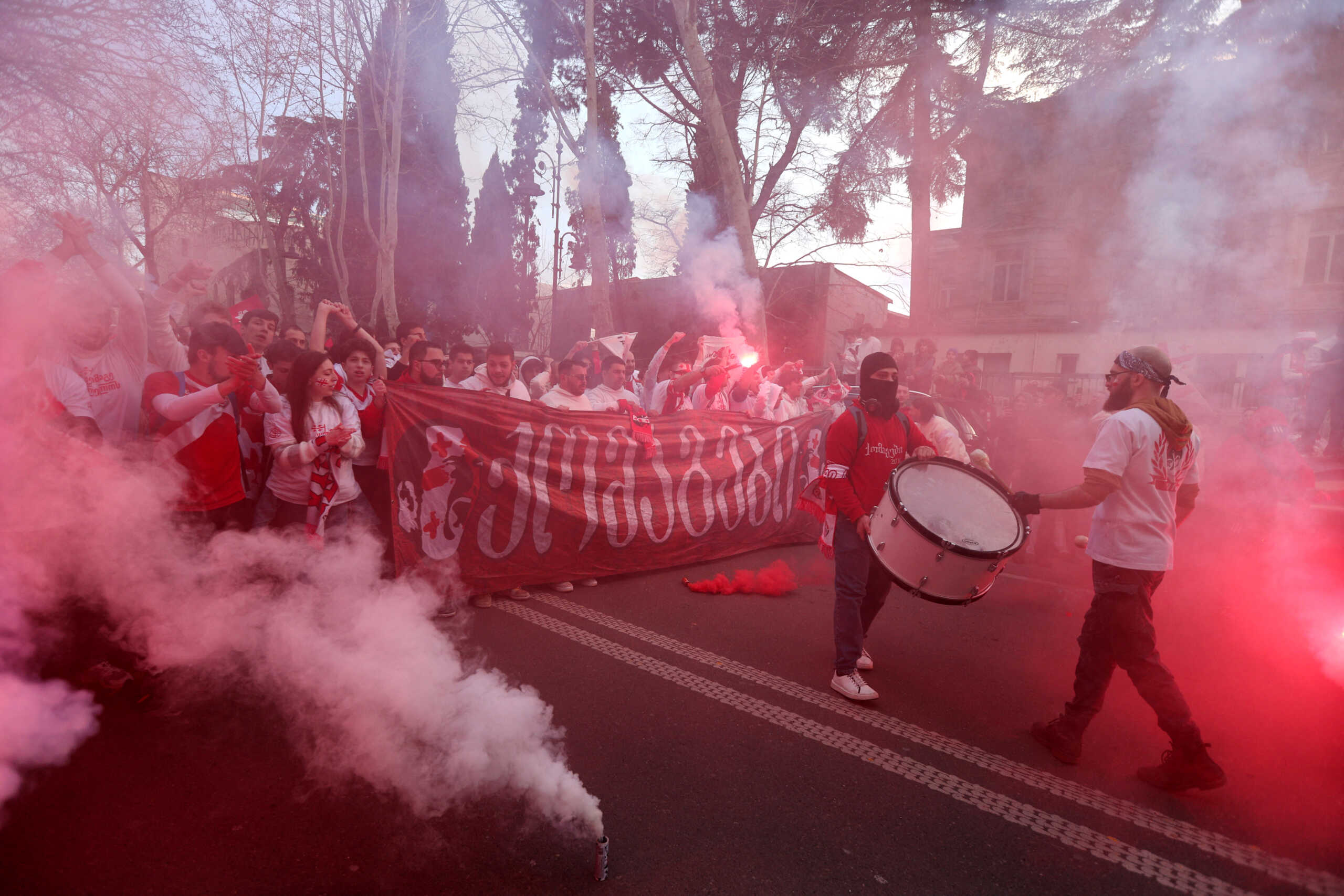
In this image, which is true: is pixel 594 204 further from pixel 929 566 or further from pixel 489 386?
pixel 929 566

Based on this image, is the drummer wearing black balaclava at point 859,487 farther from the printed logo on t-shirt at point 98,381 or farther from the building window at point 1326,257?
the building window at point 1326,257

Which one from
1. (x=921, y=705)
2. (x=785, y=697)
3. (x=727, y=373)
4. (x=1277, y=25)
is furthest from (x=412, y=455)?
(x=1277, y=25)

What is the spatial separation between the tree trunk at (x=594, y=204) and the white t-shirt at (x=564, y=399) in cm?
714

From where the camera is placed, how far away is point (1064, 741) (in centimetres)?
318

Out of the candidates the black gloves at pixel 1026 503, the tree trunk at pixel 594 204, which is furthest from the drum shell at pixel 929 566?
the tree trunk at pixel 594 204

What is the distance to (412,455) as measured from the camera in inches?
189

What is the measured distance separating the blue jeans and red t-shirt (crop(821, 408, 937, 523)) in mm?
140

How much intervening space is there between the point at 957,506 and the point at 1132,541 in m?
0.72

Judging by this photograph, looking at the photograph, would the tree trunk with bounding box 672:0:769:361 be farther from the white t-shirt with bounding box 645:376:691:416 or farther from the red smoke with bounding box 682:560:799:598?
the red smoke with bounding box 682:560:799:598

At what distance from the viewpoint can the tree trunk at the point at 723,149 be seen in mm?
11930

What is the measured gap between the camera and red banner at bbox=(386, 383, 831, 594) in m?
4.88

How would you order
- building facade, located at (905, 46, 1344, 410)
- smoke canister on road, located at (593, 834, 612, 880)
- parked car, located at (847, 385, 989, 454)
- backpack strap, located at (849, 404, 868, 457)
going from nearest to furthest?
smoke canister on road, located at (593, 834, 612, 880), backpack strap, located at (849, 404, 868, 457), parked car, located at (847, 385, 989, 454), building facade, located at (905, 46, 1344, 410)

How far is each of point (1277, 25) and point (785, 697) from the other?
13.4m

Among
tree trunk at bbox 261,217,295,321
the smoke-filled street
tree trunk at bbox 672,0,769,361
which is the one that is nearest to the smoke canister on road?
the smoke-filled street
